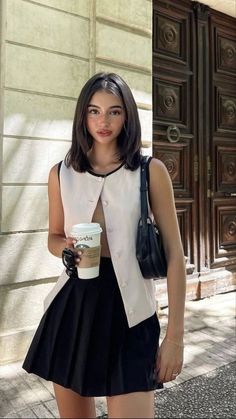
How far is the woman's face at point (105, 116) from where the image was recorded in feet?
5.54

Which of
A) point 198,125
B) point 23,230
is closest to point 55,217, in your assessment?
point 23,230

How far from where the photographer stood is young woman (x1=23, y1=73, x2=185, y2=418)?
1604mm

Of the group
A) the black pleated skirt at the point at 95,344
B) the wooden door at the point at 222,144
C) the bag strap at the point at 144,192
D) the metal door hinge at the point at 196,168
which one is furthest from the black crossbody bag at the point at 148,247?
the wooden door at the point at 222,144

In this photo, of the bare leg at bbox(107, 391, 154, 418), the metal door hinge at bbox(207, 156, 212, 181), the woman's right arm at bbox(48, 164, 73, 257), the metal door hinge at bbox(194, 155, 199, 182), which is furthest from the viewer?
the metal door hinge at bbox(207, 156, 212, 181)

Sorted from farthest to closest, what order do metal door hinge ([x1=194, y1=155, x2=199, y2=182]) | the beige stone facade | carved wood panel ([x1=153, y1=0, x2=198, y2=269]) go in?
metal door hinge ([x1=194, y1=155, x2=199, y2=182]), carved wood panel ([x1=153, y1=0, x2=198, y2=269]), the beige stone facade

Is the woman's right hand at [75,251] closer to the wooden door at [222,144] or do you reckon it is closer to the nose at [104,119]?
the nose at [104,119]

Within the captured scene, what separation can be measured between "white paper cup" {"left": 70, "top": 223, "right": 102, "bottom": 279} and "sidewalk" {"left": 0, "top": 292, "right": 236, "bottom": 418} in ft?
5.34

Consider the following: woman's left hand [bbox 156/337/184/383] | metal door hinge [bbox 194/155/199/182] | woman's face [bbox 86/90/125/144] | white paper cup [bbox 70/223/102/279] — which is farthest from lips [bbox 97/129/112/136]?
metal door hinge [bbox 194/155/199/182]

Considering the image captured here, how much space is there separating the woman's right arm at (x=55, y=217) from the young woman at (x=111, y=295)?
0.06 metres

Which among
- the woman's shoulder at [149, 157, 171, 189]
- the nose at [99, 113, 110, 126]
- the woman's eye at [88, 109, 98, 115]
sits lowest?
the woman's shoulder at [149, 157, 171, 189]

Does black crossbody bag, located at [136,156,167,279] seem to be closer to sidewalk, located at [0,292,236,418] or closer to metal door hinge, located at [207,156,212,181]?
sidewalk, located at [0,292,236,418]

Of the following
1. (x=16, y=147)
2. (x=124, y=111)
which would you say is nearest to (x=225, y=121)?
(x=16, y=147)

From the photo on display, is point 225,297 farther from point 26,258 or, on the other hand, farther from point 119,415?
point 119,415

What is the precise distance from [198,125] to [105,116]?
395 centimetres
